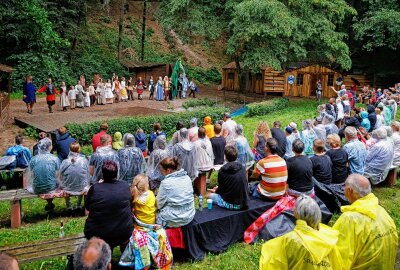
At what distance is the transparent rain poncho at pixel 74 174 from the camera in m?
7.59

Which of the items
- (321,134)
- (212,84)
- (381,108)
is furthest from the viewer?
(212,84)

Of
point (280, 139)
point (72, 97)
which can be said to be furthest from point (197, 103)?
point (280, 139)

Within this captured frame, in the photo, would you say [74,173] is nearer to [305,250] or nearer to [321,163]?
[321,163]

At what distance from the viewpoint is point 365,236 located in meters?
4.08

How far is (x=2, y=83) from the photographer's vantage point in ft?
60.2

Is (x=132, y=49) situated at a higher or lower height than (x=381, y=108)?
higher

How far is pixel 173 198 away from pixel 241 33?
18808 mm

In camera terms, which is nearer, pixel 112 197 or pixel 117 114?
pixel 112 197

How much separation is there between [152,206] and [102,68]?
2712 cm

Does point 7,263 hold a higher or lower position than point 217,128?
lower

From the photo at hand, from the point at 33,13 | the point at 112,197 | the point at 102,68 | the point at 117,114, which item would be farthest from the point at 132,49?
the point at 112,197

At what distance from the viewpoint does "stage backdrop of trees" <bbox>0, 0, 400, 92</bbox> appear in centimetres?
2317

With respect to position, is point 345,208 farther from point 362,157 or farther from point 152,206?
point 362,157

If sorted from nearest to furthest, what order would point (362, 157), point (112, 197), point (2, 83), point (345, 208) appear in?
point (345, 208), point (112, 197), point (362, 157), point (2, 83)
